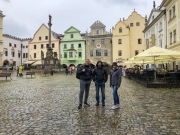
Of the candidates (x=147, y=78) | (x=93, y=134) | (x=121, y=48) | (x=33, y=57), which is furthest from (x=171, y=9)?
(x=33, y=57)

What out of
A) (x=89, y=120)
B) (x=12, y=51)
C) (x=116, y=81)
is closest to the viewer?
(x=89, y=120)

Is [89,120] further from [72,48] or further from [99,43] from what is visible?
[72,48]

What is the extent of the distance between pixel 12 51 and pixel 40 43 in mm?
13355

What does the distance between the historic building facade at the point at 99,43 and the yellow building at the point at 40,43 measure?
10.8 meters

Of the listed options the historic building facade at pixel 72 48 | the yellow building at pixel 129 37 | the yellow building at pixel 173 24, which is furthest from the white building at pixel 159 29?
the historic building facade at pixel 72 48

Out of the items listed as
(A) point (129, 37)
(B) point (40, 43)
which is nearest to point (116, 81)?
(A) point (129, 37)

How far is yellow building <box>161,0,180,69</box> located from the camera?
24297mm

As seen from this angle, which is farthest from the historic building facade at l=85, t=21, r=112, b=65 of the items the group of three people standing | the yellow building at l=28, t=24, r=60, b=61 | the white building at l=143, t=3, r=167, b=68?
the group of three people standing

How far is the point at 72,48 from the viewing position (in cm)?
6134

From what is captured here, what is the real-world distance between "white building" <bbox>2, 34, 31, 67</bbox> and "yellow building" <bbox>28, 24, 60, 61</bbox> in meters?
4.24

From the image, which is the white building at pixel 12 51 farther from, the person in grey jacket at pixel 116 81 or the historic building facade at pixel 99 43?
the person in grey jacket at pixel 116 81

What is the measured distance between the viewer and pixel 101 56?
5853cm

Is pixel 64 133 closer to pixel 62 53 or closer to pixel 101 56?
pixel 101 56

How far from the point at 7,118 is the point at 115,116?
11.7 feet
